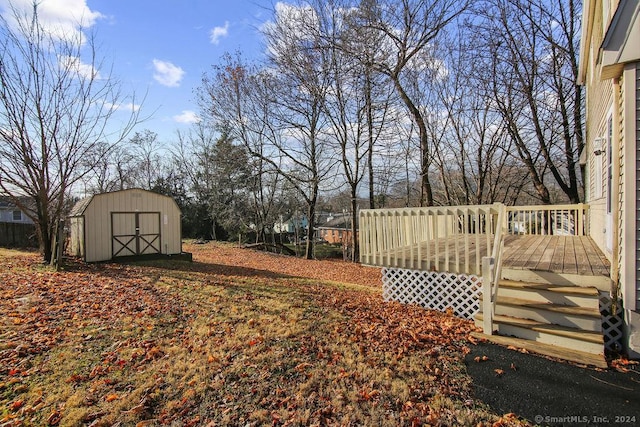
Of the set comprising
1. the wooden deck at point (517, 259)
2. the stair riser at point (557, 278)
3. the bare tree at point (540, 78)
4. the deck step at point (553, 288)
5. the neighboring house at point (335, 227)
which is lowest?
the neighboring house at point (335, 227)

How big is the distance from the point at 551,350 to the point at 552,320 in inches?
20.0

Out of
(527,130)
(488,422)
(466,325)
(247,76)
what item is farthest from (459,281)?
(247,76)

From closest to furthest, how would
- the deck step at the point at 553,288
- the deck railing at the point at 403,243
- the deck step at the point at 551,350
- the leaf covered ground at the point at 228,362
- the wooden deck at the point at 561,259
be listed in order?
1. the leaf covered ground at the point at 228,362
2. the deck step at the point at 551,350
3. the deck step at the point at 553,288
4. the wooden deck at the point at 561,259
5. the deck railing at the point at 403,243

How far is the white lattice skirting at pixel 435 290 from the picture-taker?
527 cm

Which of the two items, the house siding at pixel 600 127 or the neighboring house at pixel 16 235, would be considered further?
the neighboring house at pixel 16 235

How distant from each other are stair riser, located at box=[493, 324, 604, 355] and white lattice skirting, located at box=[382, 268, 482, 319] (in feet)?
2.70

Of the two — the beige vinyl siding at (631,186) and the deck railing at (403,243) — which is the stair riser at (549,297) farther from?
the deck railing at (403,243)

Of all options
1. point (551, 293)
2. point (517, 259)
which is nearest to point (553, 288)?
point (551, 293)

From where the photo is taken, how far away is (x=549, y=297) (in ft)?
13.7

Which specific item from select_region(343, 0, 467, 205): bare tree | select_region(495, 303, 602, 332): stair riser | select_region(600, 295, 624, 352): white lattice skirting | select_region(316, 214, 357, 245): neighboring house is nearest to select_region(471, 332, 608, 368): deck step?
select_region(495, 303, 602, 332): stair riser

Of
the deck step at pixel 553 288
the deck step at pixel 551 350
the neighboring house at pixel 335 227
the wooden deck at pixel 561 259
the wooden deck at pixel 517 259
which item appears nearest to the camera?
the deck step at pixel 551 350

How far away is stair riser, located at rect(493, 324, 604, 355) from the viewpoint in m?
3.47

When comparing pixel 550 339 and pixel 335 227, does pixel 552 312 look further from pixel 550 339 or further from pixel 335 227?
pixel 335 227

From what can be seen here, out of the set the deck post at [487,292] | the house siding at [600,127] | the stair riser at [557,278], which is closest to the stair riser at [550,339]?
the deck post at [487,292]
